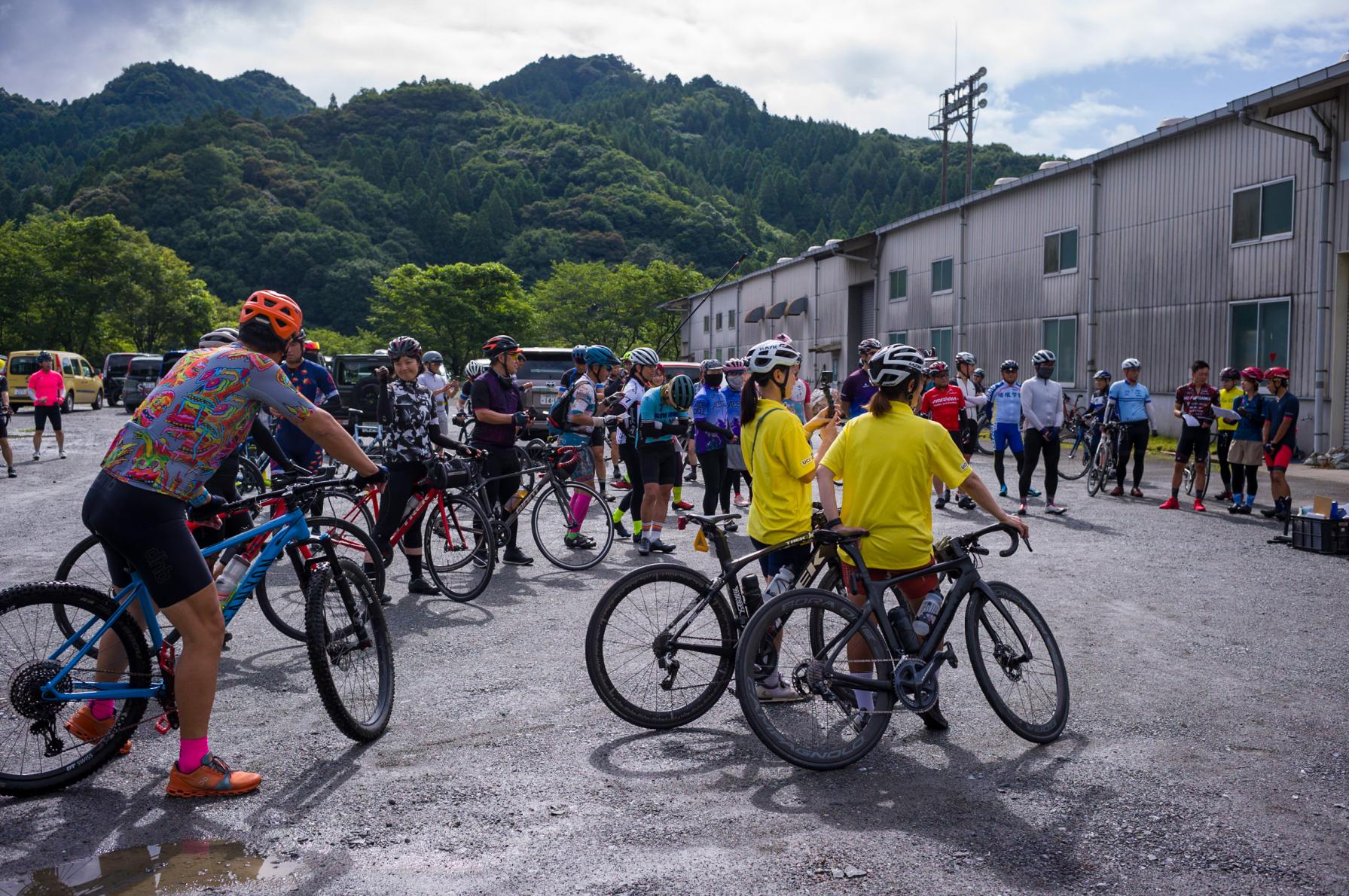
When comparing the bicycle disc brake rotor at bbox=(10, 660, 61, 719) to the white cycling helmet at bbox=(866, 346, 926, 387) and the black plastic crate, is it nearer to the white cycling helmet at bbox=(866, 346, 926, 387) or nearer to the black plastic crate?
the white cycling helmet at bbox=(866, 346, 926, 387)

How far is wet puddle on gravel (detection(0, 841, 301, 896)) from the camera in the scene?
350 centimetres

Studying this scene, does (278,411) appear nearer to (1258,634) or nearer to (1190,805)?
(1190,805)

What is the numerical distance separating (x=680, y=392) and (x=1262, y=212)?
56.7 ft

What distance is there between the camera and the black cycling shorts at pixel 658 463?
10422 mm

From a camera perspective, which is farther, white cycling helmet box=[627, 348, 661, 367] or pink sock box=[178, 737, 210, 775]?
white cycling helmet box=[627, 348, 661, 367]

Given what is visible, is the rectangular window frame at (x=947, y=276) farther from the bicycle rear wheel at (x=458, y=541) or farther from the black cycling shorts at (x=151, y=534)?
the black cycling shorts at (x=151, y=534)

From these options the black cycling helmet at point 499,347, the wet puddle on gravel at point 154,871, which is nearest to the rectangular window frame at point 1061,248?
the black cycling helmet at point 499,347

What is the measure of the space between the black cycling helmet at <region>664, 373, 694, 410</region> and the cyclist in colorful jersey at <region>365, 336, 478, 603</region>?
2.05 meters

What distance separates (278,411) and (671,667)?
211 cm

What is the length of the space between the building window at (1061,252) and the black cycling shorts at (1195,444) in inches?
586

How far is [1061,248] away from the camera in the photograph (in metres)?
28.7

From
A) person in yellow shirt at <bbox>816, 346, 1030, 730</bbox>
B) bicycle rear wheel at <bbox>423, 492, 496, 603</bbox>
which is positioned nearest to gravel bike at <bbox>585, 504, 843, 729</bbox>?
person in yellow shirt at <bbox>816, 346, 1030, 730</bbox>

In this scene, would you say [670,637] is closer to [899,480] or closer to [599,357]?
[899,480]

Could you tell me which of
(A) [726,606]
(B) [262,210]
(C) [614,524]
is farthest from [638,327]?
(A) [726,606]
